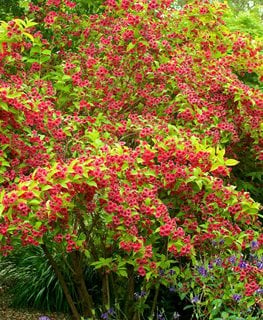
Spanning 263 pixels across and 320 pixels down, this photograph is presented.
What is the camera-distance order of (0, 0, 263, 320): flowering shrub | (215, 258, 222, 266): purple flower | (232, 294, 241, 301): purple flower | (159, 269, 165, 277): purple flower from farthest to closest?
(159, 269, 165, 277): purple flower, (215, 258, 222, 266): purple flower, (0, 0, 263, 320): flowering shrub, (232, 294, 241, 301): purple flower

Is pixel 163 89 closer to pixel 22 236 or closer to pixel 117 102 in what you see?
pixel 117 102

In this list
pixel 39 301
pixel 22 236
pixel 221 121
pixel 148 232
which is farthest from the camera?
pixel 39 301

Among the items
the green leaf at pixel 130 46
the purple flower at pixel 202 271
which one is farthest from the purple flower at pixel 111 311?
the green leaf at pixel 130 46

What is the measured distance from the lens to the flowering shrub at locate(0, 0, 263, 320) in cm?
406

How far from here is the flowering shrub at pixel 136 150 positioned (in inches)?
160

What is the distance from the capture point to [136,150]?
4410mm

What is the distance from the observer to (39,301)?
564 cm

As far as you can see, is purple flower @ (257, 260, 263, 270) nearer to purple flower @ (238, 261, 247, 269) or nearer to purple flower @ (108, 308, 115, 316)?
purple flower @ (238, 261, 247, 269)

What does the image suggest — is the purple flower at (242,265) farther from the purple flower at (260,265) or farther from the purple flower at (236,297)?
the purple flower at (236,297)

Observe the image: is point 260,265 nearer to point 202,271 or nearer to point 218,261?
point 218,261

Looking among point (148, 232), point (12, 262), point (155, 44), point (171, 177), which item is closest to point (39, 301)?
point (12, 262)

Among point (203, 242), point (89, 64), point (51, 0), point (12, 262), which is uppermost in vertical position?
point (51, 0)

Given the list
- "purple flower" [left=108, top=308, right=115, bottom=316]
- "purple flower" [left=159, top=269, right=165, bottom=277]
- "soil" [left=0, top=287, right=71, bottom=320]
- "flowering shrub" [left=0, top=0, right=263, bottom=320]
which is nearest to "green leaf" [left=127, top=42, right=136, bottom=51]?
"flowering shrub" [left=0, top=0, right=263, bottom=320]

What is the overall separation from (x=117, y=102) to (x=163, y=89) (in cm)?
42
